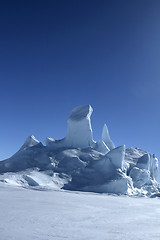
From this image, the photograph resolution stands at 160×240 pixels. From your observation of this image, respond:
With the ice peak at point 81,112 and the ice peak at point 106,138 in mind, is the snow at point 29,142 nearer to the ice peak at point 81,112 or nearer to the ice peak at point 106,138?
the ice peak at point 81,112

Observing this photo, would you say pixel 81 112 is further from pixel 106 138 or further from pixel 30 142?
pixel 30 142

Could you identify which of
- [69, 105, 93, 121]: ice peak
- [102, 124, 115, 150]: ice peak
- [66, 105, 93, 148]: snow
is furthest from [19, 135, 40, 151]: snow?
[102, 124, 115, 150]: ice peak

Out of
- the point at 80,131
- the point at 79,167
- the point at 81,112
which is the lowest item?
the point at 79,167

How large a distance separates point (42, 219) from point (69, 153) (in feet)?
94.9

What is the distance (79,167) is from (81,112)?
13374 mm

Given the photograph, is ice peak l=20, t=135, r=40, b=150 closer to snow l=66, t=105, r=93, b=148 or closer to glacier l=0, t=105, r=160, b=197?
glacier l=0, t=105, r=160, b=197

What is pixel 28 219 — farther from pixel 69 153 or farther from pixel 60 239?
pixel 69 153

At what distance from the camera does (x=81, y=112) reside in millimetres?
44969

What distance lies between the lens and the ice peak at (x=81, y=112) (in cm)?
4379

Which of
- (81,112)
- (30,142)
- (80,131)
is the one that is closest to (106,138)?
(80,131)

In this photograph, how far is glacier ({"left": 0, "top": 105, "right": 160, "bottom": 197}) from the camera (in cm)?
3000

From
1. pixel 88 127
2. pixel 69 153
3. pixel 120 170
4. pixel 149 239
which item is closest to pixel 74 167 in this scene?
pixel 69 153

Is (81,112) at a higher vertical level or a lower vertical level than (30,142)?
higher

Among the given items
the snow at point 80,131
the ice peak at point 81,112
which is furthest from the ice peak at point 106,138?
the ice peak at point 81,112
